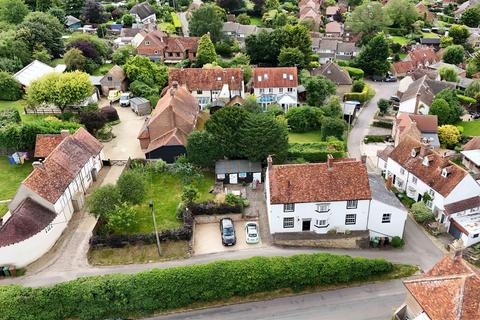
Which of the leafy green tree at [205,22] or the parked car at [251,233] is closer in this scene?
the parked car at [251,233]

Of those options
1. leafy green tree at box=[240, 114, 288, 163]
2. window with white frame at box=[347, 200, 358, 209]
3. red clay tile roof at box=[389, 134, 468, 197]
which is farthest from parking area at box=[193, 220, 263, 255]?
red clay tile roof at box=[389, 134, 468, 197]

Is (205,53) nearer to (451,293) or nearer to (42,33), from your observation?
(42,33)

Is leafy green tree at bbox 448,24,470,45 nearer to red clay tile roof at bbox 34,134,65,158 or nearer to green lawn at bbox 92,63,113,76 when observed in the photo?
green lawn at bbox 92,63,113,76

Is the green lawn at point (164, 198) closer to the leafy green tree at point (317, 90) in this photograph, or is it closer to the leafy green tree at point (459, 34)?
the leafy green tree at point (317, 90)

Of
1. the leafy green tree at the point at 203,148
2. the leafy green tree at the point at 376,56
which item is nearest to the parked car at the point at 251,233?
the leafy green tree at the point at 203,148

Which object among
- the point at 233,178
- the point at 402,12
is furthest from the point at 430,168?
the point at 402,12
